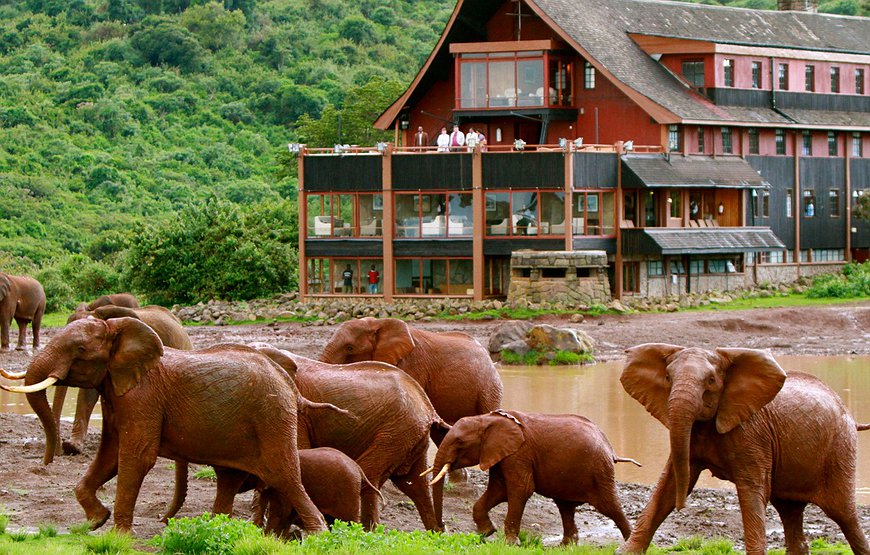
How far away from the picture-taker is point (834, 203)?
199ft

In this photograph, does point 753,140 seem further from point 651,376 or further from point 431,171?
point 651,376

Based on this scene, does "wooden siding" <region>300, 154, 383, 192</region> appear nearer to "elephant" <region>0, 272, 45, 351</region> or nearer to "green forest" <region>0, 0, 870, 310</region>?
"green forest" <region>0, 0, 870, 310</region>

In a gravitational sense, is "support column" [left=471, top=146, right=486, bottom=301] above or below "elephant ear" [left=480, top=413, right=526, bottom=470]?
above

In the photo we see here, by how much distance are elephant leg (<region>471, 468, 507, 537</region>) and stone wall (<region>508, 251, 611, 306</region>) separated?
30.5 meters

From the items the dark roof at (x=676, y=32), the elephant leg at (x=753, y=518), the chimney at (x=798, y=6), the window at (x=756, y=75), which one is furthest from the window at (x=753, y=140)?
the elephant leg at (x=753, y=518)

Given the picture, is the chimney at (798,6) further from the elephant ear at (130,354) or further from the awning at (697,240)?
the elephant ear at (130,354)

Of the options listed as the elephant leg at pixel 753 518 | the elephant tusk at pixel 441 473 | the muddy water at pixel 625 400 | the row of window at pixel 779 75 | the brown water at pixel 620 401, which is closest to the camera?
the elephant leg at pixel 753 518

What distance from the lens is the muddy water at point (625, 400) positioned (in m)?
21.5

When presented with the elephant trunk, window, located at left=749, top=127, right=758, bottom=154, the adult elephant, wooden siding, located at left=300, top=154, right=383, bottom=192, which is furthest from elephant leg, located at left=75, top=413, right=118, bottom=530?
window, located at left=749, top=127, right=758, bottom=154

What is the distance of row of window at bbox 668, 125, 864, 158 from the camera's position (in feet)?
177

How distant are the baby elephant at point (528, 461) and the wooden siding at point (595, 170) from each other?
3420 centimetres

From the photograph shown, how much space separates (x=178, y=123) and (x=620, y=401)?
59960 mm

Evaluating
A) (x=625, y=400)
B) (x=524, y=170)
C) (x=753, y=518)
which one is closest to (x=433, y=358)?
(x=753, y=518)

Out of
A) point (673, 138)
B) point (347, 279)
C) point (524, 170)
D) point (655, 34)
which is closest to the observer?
point (524, 170)
